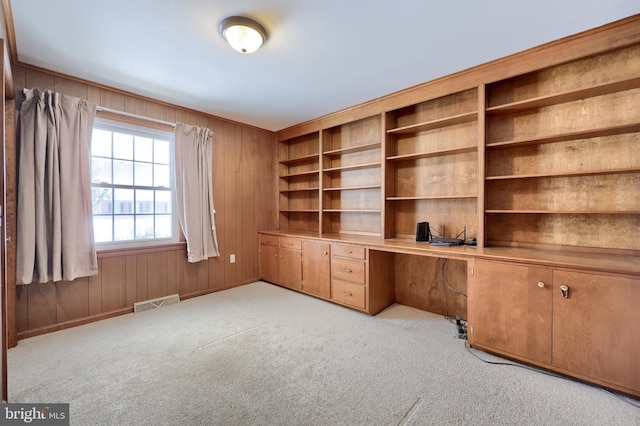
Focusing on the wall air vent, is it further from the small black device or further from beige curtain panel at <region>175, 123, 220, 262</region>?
the small black device

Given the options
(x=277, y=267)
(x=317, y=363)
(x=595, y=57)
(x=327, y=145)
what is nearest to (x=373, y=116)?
(x=327, y=145)

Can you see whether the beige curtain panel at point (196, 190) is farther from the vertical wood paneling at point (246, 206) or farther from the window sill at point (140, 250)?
the vertical wood paneling at point (246, 206)

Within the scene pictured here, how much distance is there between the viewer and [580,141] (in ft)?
7.15

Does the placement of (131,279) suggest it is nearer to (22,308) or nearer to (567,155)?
(22,308)

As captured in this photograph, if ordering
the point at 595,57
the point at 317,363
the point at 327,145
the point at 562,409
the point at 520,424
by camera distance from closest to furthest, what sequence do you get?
1. the point at 520,424
2. the point at 562,409
3. the point at 317,363
4. the point at 595,57
5. the point at 327,145

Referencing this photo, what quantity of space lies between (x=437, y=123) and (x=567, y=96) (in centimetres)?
98

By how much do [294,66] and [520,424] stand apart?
2.90 meters

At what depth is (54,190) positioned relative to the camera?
2.42 metres

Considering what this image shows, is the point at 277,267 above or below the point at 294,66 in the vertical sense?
below

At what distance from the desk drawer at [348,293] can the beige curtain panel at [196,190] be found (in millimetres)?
1644

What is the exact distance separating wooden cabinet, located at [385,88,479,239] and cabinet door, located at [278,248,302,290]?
1.24 m

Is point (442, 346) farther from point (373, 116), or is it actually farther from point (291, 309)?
point (373, 116)

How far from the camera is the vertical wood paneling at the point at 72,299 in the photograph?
8.32 ft

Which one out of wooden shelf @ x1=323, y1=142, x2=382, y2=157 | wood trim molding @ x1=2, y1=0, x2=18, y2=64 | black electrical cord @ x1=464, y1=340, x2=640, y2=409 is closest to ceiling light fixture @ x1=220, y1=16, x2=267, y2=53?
wood trim molding @ x1=2, y1=0, x2=18, y2=64
